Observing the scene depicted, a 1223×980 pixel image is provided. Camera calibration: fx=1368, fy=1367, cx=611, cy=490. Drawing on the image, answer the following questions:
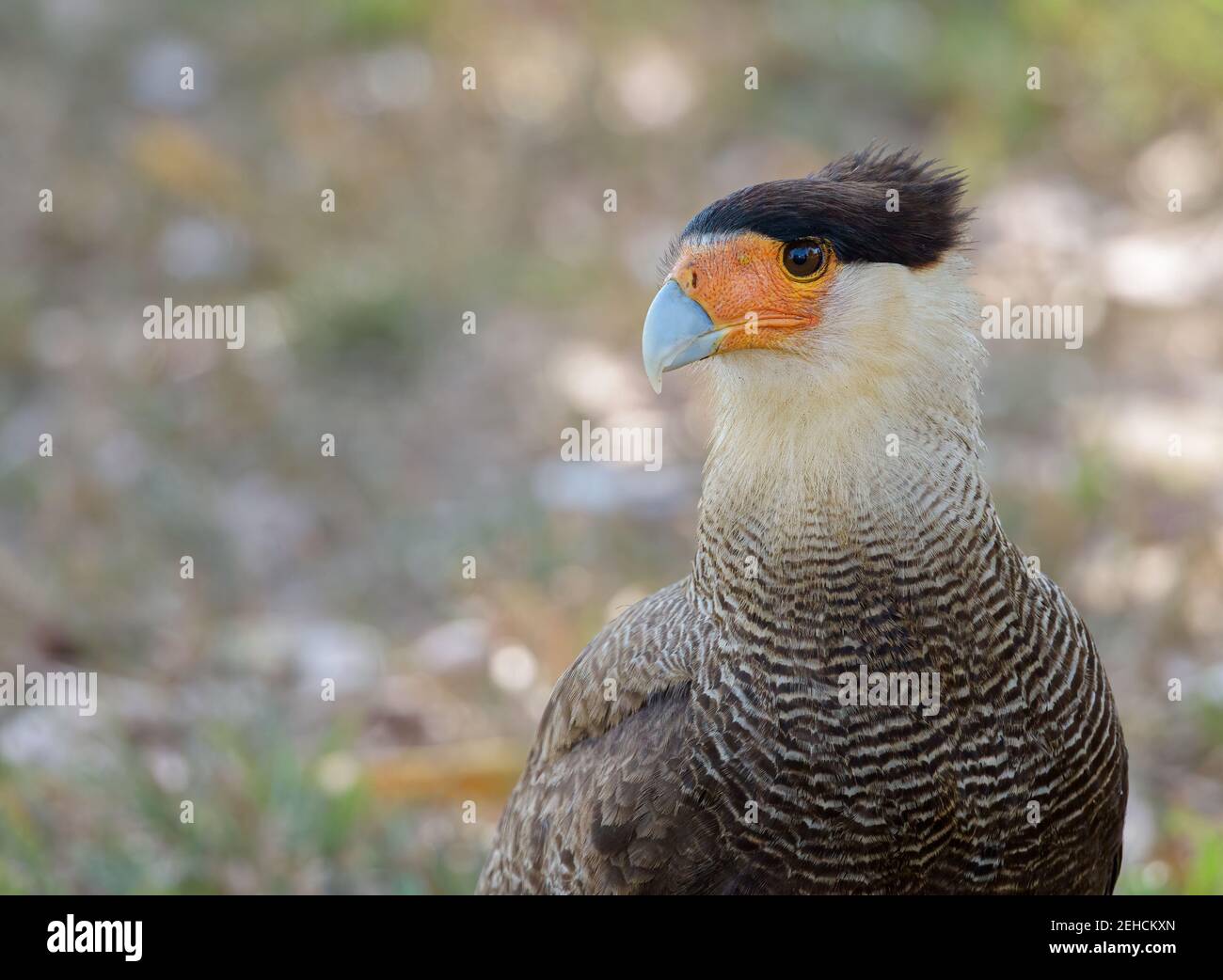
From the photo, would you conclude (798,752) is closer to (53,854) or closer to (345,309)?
(53,854)

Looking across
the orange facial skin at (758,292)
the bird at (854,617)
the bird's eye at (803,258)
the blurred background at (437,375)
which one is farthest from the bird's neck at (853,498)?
the blurred background at (437,375)

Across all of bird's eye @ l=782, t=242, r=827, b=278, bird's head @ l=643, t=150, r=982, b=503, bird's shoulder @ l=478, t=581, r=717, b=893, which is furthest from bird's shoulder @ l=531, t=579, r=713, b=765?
bird's eye @ l=782, t=242, r=827, b=278

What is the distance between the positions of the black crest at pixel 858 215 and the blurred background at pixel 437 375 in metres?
1.87

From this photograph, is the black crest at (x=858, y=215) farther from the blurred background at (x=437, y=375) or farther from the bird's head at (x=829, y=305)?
the blurred background at (x=437, y=375)

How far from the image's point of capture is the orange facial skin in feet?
9.15

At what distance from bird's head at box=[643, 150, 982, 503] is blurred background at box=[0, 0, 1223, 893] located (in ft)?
5.50

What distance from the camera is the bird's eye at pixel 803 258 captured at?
2791 millimetres

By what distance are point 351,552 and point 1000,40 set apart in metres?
4.74

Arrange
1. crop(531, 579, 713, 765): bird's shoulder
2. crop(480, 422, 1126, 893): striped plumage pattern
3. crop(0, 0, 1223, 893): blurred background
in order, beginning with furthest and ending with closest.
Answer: crop(0, 0, 1223, 893): blurred background
crop(531, 579, 713, 765): bird's shoulder
crop(480, 422, 1126, 893): striped plumage pattern

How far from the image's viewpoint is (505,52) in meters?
8.16

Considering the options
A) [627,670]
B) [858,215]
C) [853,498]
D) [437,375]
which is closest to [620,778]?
[627,670]

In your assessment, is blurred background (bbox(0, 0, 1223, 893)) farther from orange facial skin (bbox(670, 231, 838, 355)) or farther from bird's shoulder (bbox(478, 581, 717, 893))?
orange facial skin (bbox(670, 231, 838, 355))
